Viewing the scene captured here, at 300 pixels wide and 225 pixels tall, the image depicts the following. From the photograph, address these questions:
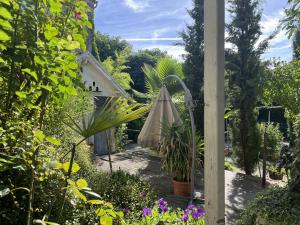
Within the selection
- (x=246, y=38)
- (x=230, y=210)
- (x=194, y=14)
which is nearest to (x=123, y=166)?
(x=230, y=210)

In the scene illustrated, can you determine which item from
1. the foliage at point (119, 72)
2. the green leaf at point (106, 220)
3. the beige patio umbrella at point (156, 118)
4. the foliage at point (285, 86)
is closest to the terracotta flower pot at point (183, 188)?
the beige patio umbrella at point (156, 118)

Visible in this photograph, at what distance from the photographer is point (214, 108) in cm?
120

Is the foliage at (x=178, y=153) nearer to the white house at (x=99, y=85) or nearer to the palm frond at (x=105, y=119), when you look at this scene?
the palm frond at (x=105, y=119)

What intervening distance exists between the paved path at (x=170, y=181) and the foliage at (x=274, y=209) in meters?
2.02

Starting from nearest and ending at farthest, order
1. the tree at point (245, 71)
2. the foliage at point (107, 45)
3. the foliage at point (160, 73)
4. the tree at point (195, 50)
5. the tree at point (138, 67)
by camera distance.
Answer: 1. the tree at point (245, 71)
2. the tree at point (195, 50)
3. the foliage at point (160, 73)
4. the tree at point (138, 67)
5. the foliage at point (107, 45)

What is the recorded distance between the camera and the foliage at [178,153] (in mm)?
5656

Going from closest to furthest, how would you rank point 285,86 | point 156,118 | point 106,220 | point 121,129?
point 106,220, point 285,86, point 156,118, point 121,129

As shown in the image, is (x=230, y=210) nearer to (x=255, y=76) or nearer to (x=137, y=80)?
(x=255, y=76)

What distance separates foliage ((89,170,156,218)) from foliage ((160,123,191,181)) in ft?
4.27

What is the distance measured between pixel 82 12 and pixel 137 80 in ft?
70.1

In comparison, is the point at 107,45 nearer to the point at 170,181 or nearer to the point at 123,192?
the point at 170,181

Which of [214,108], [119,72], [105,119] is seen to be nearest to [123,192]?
[105,119]

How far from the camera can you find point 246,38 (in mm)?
8773

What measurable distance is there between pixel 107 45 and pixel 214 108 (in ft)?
82.0
